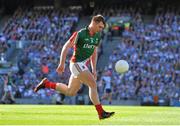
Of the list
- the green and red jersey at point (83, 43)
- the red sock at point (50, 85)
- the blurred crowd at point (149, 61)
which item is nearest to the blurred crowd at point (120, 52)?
the blurred crowd at point (149, 61)

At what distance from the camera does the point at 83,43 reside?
1463 centimetres

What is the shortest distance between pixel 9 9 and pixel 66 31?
404 inches

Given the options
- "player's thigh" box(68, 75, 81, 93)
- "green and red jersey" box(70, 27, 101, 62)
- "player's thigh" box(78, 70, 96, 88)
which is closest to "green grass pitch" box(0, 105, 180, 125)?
"player's thigh" box(68, 75, 81, 93)

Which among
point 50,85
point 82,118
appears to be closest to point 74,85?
point 50,85

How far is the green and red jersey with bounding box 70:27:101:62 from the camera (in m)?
14.6

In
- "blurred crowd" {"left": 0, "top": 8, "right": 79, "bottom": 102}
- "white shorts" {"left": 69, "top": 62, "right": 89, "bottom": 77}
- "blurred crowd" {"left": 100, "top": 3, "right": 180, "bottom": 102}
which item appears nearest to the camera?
"white shorts" {"left": 69, "top": 62, "right": 89, "bottom": 77}

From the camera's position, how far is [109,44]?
4169cm

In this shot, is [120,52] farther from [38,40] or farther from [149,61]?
[38,40]

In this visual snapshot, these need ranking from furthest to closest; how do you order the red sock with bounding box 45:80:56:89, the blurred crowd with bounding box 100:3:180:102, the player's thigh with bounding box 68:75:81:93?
the blurred crowd with bounding box 100:3:180:102, the red sock with bounding box 45:80:56:89, the player's thigh with bounding box 68:75:81:93

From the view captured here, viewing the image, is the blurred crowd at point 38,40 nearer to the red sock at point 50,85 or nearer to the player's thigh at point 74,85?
the red sock at point 50,85

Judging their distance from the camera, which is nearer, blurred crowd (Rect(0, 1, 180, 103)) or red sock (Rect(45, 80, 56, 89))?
red sock (Rect(45, 80, 56, 89))

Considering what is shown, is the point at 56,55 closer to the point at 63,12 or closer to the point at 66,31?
the point at 66,31

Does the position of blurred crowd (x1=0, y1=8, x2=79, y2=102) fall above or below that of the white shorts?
below

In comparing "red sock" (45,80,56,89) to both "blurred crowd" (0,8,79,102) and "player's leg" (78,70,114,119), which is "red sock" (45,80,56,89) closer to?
"player's leg" (78,70,114,119)
